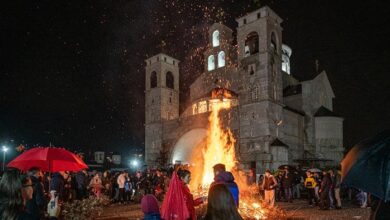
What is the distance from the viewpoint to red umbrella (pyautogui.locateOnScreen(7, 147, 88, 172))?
877 centimetres

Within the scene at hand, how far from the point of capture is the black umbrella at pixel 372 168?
3.26 m

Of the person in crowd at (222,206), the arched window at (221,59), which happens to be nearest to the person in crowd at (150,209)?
the person in crowd at (222,206)

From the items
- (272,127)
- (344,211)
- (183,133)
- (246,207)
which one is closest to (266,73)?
(272,127)

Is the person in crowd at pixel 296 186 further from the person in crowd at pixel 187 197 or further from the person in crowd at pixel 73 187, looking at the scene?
the person in crowd at pixel 187 197

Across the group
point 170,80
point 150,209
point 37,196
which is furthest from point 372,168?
point 170,80

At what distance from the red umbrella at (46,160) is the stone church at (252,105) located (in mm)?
27062

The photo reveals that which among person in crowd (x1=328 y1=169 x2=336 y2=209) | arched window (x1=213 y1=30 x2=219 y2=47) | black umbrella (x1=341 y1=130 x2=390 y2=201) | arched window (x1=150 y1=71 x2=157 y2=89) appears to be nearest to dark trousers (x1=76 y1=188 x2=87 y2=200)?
person in crowd (x1=328 y1=169 x2=336 y2=209)

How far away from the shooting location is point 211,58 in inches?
1932

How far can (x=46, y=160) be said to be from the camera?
8.80m

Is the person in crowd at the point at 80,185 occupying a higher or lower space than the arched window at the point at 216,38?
lower

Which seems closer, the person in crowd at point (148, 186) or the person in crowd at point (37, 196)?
the person in crowd at point (37, 196)

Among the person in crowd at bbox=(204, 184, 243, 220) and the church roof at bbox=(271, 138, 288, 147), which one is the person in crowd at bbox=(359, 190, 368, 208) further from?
the church roof at bbox=(271, 138, 288, 147)

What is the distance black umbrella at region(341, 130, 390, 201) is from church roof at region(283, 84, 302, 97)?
41.5 m

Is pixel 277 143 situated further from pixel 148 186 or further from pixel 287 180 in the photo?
pixel 148 186
